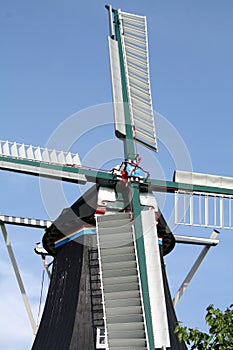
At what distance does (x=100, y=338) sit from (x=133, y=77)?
6244 millimetres

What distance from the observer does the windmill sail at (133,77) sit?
61.0 ft

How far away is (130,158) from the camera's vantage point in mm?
17969

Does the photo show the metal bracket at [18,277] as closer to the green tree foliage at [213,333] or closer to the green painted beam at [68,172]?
the green painted beam at [68,172]

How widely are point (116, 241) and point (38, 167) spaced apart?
2.13m

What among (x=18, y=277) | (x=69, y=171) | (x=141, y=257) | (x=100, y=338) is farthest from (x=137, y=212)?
(x=18, y=277)

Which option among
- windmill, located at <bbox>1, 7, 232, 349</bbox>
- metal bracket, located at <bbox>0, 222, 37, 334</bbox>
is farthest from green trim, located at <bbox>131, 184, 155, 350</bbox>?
metal bracket, located at <bbox>0, 222, 37, 334</bbox>

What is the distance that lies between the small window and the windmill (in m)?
0.21

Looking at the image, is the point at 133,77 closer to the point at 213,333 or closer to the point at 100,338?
the point at 100,338

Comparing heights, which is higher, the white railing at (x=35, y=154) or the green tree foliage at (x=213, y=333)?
the white railing at (x=35, y=154)

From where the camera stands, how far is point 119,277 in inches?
647

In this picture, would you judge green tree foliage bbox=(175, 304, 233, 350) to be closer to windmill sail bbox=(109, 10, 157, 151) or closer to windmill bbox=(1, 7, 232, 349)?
windmill bbox=(1, 7, 232, 349)

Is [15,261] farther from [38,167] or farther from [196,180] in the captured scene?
[196,180]

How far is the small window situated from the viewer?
52.4 feet

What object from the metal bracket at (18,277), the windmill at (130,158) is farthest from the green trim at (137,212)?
the metal bracket at (18,277)
